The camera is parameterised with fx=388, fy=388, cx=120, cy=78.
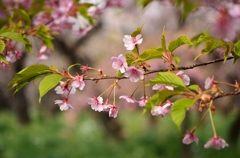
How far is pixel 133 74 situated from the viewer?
1.25 metres

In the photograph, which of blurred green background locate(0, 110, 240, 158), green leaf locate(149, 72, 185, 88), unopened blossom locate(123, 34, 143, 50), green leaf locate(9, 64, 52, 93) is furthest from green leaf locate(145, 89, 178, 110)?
blurred green background locate(0, 110, 240, 158)

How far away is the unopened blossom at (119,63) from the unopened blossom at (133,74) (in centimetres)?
2

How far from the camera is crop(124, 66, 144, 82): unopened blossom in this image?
1232mm

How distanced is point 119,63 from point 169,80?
8.7 inches

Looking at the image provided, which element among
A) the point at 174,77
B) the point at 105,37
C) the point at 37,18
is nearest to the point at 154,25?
the point at 105,37

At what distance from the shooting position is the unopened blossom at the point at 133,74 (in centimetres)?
123

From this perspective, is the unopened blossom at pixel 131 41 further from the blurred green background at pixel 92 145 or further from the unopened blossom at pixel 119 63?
the blurred green background at pixel 92 145

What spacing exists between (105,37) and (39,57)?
873cm

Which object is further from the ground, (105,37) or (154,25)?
(154,25)

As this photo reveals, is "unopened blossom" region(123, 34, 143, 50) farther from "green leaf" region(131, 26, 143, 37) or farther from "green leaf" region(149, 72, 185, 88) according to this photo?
"green leaf" region(149, 72, 185, 88)

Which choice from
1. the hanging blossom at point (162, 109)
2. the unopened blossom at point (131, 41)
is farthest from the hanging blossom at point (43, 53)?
the hanging blossom at point (162, 109)

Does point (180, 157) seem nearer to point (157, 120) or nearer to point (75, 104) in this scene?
point (157, 120)

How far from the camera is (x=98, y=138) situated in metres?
6.36

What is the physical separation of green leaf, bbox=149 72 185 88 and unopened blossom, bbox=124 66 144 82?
0.11m
